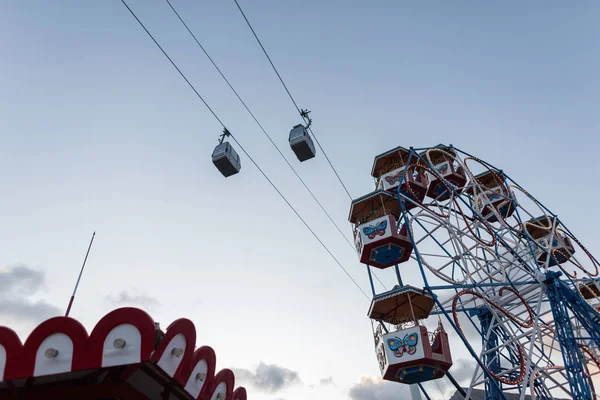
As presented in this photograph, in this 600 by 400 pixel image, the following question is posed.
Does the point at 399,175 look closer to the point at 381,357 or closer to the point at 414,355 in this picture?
the point at 381,357

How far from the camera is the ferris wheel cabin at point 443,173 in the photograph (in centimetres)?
2331

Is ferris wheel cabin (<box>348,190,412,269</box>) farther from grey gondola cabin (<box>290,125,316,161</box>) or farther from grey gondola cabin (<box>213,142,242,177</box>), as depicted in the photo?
grey gondola cabin (<box>213,142,242,177</box>)

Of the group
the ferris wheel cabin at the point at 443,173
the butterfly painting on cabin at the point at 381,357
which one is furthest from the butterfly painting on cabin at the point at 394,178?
the butterfly painting on cabin at the point at 381,357

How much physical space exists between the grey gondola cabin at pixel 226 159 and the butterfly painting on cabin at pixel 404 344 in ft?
27.1

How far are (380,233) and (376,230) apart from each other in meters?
0.26

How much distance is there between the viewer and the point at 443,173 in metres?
23.5

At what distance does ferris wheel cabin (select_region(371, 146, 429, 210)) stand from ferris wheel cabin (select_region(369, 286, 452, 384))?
4794 mm

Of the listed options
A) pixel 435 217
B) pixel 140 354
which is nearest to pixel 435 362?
pixel 435 217

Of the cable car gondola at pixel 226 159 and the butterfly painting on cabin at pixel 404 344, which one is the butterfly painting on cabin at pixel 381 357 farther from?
the cable car gondola at pixel 226 159

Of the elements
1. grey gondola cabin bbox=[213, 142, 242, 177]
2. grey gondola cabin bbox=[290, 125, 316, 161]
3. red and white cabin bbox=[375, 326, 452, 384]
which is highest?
grey gondola cabin bbox=[290, 125, 316, 161]

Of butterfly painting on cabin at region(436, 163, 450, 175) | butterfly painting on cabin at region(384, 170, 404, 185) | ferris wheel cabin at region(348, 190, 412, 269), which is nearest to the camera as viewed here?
ferris wheel cabin at region(348, 190, 412, 269)

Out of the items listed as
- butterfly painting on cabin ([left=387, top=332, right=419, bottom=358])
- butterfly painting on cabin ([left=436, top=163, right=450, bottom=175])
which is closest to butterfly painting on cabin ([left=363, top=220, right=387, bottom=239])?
butterfly painting on cabin ([left=387, top=332, right=419, bottom=358])

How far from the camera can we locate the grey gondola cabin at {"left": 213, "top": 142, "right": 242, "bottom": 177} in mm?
15078

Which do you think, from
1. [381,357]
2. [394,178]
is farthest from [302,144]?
[394,178]
